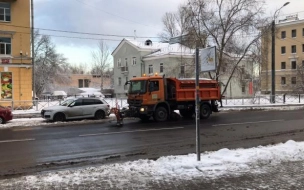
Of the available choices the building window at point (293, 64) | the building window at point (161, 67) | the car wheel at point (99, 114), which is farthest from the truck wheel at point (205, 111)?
the building window at point (293, 64)

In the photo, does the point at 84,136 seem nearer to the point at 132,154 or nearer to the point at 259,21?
the point at 132,154

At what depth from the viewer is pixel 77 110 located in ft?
66.9

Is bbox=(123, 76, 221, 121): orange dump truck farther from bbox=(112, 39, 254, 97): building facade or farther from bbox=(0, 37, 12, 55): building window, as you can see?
bbox=(112, 39, 254, 97): building facade

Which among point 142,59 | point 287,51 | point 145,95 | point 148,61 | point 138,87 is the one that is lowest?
point 145,95

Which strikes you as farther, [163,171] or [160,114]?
[160,114]

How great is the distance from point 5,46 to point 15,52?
92cm

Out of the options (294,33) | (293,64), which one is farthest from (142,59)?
(294,33)

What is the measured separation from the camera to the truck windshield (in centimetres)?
1887

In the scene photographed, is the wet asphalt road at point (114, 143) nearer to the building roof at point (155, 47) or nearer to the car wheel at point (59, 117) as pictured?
the car wheel at point (59, 117)

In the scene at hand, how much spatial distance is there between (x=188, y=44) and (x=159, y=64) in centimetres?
1904

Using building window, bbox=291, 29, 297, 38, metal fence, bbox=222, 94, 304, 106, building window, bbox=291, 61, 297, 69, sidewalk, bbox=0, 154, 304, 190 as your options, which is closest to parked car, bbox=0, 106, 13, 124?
sidewalk, bbox=0, 154, 304, 190

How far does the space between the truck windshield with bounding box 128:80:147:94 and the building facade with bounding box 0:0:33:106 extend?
13.9m

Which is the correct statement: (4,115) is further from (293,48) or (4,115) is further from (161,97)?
(293,48)

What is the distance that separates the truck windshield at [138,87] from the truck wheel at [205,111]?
447cm
